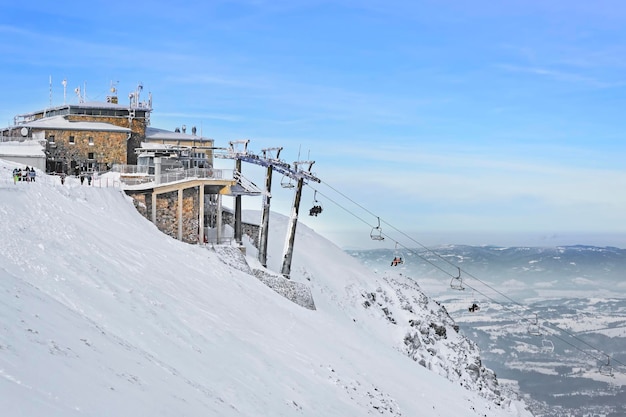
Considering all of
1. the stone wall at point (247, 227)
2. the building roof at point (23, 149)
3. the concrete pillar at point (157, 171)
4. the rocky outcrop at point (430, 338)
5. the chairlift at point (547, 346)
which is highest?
the building roof at point (23, 149)

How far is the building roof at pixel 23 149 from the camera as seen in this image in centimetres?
5497

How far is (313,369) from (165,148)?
26139 mm

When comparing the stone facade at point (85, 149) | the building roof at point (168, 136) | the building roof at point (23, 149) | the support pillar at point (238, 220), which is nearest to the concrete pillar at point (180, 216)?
the support pillar at point (238, 220)

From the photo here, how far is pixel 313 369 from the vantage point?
29.5 m

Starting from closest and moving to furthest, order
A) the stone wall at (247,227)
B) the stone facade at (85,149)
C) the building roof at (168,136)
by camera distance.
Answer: the stone wall at (247,227), the stone facade at (85,149), the building roof at (168,136)

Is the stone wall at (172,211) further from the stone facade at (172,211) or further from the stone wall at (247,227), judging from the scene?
the stone wall at (247,227)

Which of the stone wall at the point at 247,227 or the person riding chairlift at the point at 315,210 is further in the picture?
the stone wall at the point at 247,227

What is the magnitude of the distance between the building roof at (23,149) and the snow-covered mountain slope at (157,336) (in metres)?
6.33

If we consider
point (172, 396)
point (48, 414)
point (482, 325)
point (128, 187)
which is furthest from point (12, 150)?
point (482, 325)

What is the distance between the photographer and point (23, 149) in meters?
56.0

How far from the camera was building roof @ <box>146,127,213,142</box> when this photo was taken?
67606 mm

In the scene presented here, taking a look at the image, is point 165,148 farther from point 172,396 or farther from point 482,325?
point 482,325

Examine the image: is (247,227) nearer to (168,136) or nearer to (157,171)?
(157,171)

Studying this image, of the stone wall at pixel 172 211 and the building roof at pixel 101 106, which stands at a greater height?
the building roof at pixel 101 106
